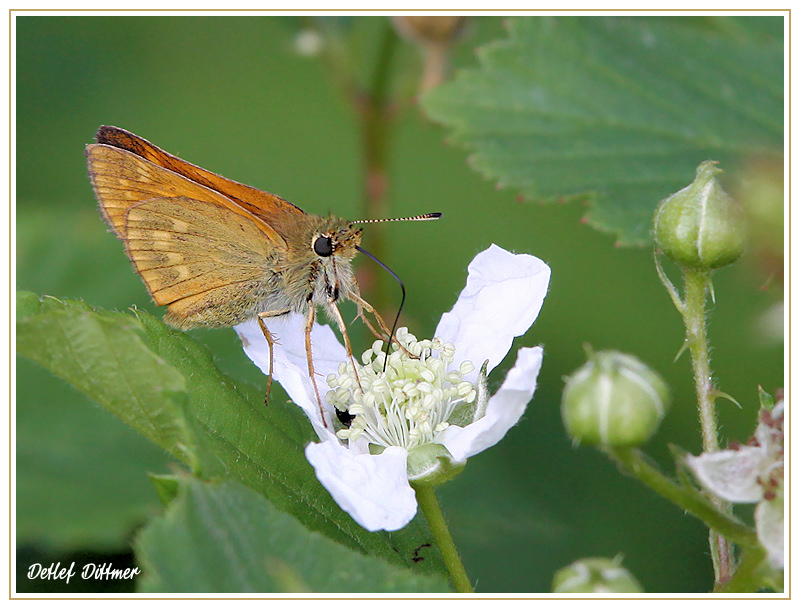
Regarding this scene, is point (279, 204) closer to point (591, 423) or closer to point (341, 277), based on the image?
point (341, 277)

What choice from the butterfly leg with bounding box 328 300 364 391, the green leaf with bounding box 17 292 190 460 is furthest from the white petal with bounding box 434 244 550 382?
the green leaf with bounding box 17 292 190 460

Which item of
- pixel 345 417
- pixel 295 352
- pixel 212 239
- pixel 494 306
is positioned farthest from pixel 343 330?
pixel 212 239

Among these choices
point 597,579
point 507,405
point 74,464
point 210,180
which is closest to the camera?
point 597,579

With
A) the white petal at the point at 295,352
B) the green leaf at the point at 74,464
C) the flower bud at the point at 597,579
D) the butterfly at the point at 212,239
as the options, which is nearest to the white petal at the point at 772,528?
the flower bud at the point at 597,579

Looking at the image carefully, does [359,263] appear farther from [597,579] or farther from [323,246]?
[597,579]

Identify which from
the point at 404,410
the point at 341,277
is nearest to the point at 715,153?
the point at 341,277

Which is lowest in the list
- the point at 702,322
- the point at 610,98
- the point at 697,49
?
the point at 702,322
